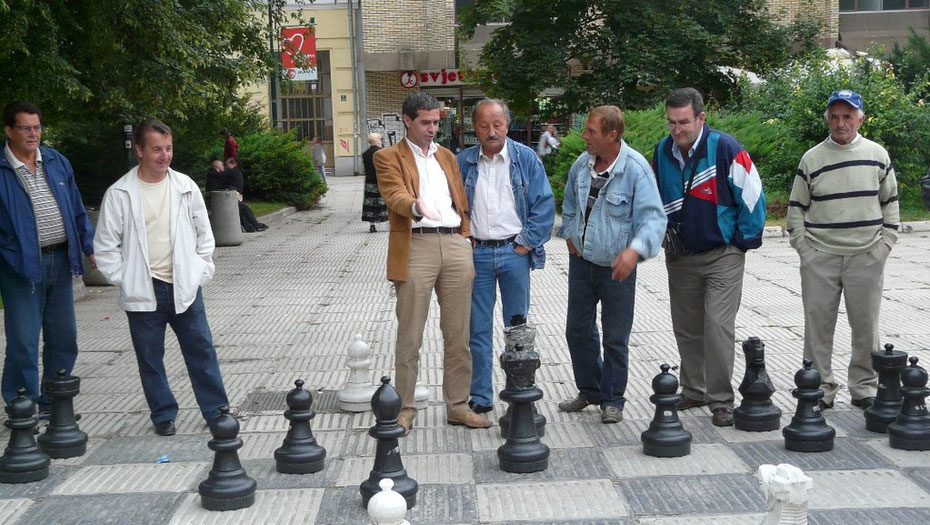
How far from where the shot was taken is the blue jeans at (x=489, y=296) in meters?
6.40

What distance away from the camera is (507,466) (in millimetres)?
5500

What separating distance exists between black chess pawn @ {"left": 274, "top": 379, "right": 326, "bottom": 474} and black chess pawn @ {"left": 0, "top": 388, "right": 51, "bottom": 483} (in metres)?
1.20

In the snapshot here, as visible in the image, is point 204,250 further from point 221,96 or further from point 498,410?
point 221,96

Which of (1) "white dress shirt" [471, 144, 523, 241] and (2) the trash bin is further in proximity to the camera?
(2) the trash bin

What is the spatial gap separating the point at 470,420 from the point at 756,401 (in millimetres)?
1648

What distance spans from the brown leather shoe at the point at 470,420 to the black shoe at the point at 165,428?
5.42 feet

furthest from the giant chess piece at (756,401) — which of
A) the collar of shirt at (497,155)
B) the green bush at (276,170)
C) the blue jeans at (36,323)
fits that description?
the green bush at (276,170)

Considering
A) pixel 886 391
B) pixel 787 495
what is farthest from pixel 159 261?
pixel 886 391

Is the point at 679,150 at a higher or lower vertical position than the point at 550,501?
higher

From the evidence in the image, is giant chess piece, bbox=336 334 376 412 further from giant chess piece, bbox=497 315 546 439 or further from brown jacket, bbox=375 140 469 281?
giant chess piece, bbox=497 315 546 439

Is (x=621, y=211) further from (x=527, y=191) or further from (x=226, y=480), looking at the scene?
(x=226, y=480)

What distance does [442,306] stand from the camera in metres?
6.36

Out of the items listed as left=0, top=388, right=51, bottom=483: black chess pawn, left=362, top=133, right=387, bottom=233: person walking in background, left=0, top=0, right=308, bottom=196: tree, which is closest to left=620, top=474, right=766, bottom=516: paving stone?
left=0, top=388, right=51, bottom=483: black chess pawn

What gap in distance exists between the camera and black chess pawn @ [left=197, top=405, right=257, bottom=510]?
5016 millimetres
